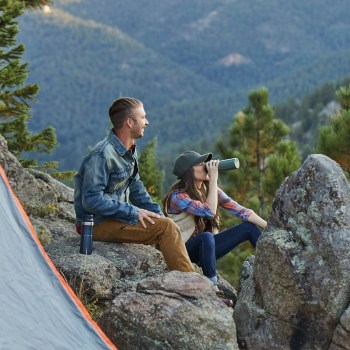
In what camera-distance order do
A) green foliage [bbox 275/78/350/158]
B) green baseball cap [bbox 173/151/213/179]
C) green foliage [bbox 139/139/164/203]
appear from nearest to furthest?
green baseball cap [bbox 173/151/213/179] < green foliage [bbox 139/139/164/203] < green foliage [bbox 275/78/350/158]

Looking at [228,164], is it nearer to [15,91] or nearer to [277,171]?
[15,91]

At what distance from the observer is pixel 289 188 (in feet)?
26.6

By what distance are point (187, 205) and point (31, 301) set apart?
292 cm

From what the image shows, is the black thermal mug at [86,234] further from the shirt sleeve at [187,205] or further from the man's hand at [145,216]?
the shirt sleeve at [187,205]

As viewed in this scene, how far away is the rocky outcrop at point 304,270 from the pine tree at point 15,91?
9.05 m

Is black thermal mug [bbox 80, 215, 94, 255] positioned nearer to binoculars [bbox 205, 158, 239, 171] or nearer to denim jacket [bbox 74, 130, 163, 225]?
denim jacket [bbox 74, 130, 163, 225]

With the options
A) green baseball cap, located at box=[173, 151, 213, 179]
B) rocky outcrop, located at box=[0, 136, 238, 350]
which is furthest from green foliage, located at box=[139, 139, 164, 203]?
green baseball cap, located at box=[173, 151, 213, 179]

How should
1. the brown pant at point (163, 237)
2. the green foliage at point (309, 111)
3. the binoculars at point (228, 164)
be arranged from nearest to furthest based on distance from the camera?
the brown pant at point (163, 237)
the binoculars at point (228, 164)
the green foliage at point (309, 111)

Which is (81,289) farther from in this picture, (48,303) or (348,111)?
(348,111)

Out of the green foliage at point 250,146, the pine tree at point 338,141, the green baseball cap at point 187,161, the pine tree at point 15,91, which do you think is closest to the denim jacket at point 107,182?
the green baseball cap at point 187,161

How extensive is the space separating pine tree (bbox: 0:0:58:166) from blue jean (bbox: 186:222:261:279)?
808cm

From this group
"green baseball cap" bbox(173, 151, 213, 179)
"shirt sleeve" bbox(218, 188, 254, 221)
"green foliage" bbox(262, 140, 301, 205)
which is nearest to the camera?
"green baseball cap" bbox(173, 151, 213, 179)

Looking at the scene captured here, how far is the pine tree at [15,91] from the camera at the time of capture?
51.2 ft

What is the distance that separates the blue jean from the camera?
8.62m
